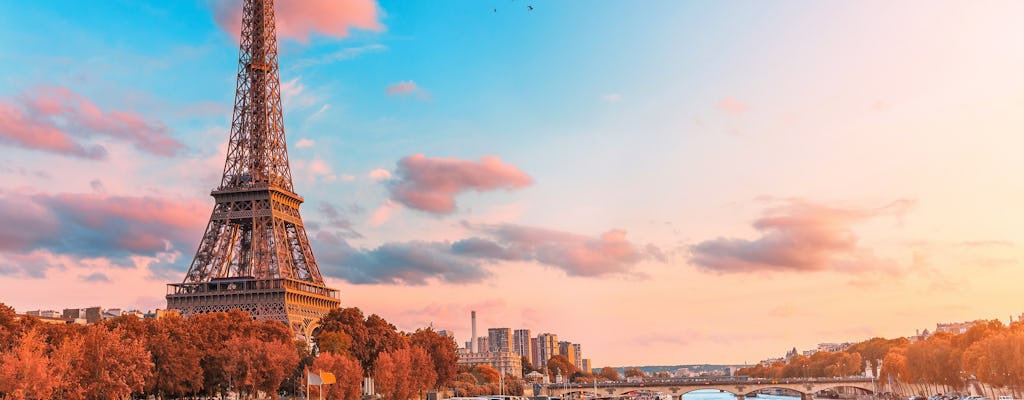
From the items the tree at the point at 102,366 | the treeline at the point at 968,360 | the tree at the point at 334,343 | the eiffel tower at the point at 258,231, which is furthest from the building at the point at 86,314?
A: the treeline at the point at 968,360

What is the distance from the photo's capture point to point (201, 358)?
78.4 metres

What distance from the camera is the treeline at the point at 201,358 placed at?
58281 mm

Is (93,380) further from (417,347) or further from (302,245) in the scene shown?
(302,245)

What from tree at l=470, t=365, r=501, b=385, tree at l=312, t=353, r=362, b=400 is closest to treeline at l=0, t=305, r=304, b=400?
tree at l=312, t=353, r=362, b=400

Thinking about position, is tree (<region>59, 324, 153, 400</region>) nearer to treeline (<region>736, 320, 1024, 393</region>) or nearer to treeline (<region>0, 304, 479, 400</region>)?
treeline (<region>0, 304, 479, 400</region>)

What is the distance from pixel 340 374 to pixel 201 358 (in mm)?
11236

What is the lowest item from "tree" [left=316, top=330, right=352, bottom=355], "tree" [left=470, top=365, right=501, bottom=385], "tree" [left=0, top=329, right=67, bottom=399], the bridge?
the bridge

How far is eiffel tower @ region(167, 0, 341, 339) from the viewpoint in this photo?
110 meters

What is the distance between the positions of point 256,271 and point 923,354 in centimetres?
8088

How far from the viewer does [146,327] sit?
77.9m

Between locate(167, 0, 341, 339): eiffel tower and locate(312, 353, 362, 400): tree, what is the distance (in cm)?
2636

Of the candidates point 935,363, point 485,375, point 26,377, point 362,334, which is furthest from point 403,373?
point 485,375

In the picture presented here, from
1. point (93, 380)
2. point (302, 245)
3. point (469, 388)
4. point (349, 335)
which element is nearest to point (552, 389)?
point (469, 388)

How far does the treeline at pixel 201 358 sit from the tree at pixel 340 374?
0.10 m
